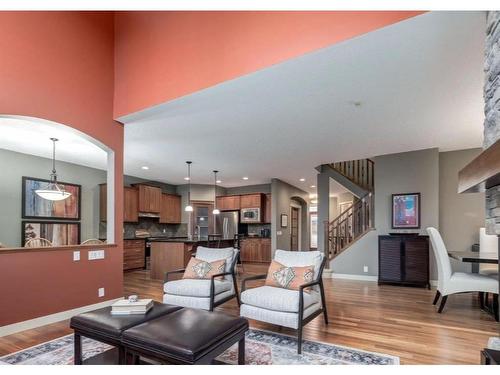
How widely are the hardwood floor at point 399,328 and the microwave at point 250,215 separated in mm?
5375

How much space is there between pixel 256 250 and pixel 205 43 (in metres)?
7.58

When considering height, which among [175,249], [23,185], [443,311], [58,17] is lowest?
[443,311]

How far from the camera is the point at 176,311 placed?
8.54 ft

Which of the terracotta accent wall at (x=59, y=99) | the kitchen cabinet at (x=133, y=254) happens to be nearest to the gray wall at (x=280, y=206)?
the kitchen cabinet at (x=133, y=254)

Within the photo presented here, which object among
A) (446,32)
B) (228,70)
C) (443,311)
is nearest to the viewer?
(446,32)

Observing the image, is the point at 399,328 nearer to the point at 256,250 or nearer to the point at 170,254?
the point at 170,254

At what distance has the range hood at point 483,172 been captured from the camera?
1839 millimetres

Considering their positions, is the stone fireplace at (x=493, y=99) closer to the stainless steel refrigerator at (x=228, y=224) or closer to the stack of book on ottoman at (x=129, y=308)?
the stack of book on ottoman at (x=129, y=308)

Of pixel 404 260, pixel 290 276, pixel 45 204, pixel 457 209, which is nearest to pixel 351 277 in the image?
pixel 404 260

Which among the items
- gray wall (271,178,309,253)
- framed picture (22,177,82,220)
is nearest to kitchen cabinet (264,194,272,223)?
gray wall (271,178,309,253)

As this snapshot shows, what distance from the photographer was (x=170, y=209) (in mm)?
10156

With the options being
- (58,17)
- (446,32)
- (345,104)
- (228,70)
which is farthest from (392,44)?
(58,17)

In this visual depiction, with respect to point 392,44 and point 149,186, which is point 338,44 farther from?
point 149,186

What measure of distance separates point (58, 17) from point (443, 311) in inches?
248
